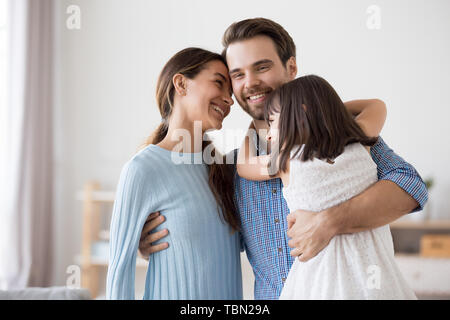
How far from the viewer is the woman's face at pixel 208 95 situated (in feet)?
3.19

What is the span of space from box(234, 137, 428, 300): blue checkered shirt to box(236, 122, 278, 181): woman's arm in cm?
6

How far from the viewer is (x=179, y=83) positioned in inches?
38.4

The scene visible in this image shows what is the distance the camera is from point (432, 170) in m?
2.69

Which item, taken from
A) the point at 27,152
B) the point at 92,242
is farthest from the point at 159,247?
the point at 27,152

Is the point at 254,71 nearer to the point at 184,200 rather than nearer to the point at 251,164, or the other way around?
the point at 251,164

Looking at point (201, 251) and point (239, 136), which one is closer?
point (201, 251)

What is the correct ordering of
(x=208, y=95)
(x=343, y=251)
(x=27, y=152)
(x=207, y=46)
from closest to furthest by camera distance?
(x=343, y=251) → (x=208, y=95) → (x=207, y=46) → (x=27, y=152)

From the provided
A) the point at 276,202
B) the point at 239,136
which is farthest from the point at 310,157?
the point at 239,136

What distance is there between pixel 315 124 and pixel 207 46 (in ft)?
2.94

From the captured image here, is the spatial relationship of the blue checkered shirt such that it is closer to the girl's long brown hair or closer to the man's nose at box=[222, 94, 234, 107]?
the girl's long brown hair

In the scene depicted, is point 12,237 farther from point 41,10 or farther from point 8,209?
point 41,10

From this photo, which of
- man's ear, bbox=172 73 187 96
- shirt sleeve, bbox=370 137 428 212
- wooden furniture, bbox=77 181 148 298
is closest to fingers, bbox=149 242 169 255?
man's ear, bbox=172 73 187 96
